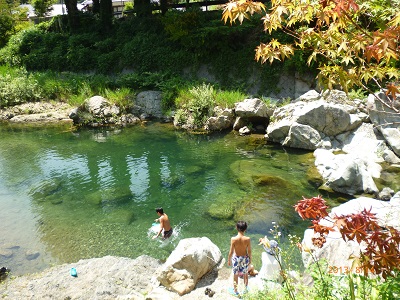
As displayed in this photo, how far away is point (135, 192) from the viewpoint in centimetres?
1129

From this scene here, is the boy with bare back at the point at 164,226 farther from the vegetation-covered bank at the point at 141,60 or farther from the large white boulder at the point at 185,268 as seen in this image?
the vegetation-covered bank at the point at 141,60

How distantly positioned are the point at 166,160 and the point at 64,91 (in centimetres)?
1197

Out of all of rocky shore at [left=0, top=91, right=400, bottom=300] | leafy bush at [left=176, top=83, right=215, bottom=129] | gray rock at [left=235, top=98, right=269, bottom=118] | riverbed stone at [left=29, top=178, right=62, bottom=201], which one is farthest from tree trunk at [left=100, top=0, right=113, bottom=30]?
riverbed stone at [left=29, top=178, right=62, bottom=201]

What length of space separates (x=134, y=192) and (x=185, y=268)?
17.4 feet

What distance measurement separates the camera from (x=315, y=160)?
12.5m

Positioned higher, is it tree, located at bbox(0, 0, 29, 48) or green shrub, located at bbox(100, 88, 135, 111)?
tree, located at bbox(0, 0, 29, 48)

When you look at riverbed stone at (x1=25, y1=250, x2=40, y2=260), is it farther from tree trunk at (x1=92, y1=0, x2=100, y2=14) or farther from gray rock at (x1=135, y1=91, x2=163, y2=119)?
tree trunk at (x1=92, y1=0, x2=100, y2=14)

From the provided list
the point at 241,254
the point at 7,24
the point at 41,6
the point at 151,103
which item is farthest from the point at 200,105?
the point at 41,6

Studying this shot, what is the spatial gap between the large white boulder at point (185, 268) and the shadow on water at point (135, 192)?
1542 millimetres

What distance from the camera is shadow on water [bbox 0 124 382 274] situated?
8.46m

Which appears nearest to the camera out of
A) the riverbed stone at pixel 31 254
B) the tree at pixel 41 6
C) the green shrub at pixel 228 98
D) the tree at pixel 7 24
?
the riverbed stone at pixel 31 254

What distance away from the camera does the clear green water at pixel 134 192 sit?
8.46 meters

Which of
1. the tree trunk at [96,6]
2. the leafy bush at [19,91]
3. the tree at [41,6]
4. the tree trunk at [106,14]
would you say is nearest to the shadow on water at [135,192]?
the leafy bush at [19,91]

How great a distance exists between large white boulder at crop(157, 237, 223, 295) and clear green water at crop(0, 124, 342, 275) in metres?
1.33
